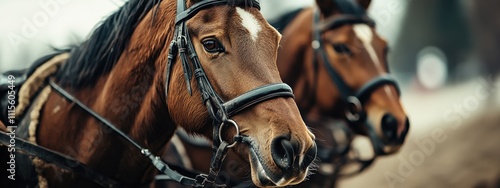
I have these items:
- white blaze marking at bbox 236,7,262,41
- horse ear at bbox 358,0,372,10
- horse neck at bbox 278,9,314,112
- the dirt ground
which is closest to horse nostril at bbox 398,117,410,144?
horse neck at bbox 278,9,314,112

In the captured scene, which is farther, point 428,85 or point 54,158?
point 428,85

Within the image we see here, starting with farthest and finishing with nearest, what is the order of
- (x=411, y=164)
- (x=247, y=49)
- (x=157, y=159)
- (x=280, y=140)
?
(x=411, y=164) → (x=157, y=159) → (x=247, y=49) → (x=280, y=140)

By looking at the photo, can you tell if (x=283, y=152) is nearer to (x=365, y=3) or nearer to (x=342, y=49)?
(x=342, y=49)

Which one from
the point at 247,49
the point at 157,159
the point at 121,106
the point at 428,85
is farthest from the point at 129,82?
the point at 428,85

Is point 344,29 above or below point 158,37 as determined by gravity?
below

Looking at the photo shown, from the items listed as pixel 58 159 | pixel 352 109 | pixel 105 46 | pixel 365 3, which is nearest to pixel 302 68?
pixel 352 109

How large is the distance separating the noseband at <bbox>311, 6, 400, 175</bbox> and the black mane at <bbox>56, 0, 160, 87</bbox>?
1867 mm

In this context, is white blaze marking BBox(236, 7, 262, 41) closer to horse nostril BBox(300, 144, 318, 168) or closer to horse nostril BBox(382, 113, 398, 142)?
horse nostril BBox(300, 144, 318, 168)

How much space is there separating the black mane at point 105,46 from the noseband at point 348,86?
1.87 metres

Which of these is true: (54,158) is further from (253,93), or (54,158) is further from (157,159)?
(253,93)

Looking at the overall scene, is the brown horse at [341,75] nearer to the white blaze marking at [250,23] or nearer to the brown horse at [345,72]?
the brown horse at [345,72]

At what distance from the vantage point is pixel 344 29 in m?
4.19

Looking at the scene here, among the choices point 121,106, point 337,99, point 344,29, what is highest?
point 121,106

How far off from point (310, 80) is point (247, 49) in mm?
2090
